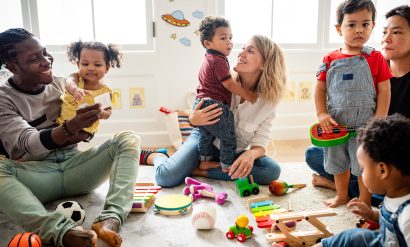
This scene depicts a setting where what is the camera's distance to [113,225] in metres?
1.39

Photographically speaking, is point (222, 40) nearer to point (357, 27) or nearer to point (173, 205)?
point (357, 27)

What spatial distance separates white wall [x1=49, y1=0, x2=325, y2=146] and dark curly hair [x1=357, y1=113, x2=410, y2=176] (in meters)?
1.98

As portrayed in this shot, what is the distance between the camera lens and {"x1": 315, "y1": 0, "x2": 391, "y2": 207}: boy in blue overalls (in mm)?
1596

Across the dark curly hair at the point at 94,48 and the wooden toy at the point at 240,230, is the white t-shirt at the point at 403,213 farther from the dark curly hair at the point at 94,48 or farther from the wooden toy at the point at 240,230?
the dark curly hair at the point at 94,48

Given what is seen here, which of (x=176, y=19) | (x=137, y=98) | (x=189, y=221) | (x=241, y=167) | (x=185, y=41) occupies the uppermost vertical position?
(x=176, y=19)

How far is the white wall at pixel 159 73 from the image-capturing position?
2.87 m

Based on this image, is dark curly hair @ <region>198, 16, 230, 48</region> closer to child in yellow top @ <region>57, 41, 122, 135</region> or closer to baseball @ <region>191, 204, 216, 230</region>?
child in yellow top @ <region>57, 41, 122, 135</region>

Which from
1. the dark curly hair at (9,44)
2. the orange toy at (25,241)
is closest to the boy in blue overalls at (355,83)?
the orange toy at (25,241)

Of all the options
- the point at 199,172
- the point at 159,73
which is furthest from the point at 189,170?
the point at 159,73

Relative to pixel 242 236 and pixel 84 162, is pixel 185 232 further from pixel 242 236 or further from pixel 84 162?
pixel 84 162

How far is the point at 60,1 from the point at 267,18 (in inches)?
61.4

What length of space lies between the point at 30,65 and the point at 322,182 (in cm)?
142

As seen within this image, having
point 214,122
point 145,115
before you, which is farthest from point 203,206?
point 145,115

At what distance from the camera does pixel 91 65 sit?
202cm
